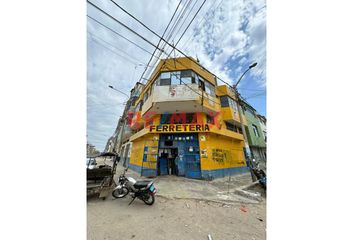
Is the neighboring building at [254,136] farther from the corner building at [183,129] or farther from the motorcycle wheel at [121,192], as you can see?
the motorcycle wheel at [121,192]

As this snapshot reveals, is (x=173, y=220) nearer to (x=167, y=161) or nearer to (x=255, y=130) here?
(x=167, y=161)

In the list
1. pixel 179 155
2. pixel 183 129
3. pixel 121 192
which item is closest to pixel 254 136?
pixel 183 129

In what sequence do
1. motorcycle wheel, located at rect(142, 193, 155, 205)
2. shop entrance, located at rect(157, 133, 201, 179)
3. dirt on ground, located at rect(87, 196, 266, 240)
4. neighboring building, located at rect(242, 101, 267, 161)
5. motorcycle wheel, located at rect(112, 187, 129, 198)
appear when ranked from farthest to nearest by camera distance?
1. neighboring building, located at rect(242, 101, 267, 161)
2. shop entrance, located at rect(157, 133, 201, 179)
3. motorcycle wheel, located at rect(112, 187, 129, 198)
4. motorcycle wheel, located at rect(142, 193, 155, 205)
5. dirt on ground, located at rect(87, 196, 266, 240)

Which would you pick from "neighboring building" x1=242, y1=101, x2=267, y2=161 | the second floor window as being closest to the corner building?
"neighboring building" x1=242, y1=101, x2=267, y2=161

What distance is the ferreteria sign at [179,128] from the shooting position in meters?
9.08

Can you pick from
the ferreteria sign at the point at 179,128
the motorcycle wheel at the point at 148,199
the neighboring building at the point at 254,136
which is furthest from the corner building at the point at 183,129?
the neighboring building at the point at 254,136

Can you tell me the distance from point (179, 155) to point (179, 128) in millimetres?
1866

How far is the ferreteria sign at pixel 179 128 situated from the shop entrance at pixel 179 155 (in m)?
0.52

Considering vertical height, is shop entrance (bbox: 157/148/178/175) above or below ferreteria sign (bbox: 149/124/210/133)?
below

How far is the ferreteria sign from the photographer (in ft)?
29.8

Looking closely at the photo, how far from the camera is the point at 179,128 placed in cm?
918

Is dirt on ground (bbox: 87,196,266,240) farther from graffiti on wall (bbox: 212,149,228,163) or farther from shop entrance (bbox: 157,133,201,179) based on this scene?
graffiti on wall (bbox: 212,149,228,163)

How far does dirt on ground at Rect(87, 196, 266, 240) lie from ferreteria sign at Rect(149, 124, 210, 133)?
486 cm
